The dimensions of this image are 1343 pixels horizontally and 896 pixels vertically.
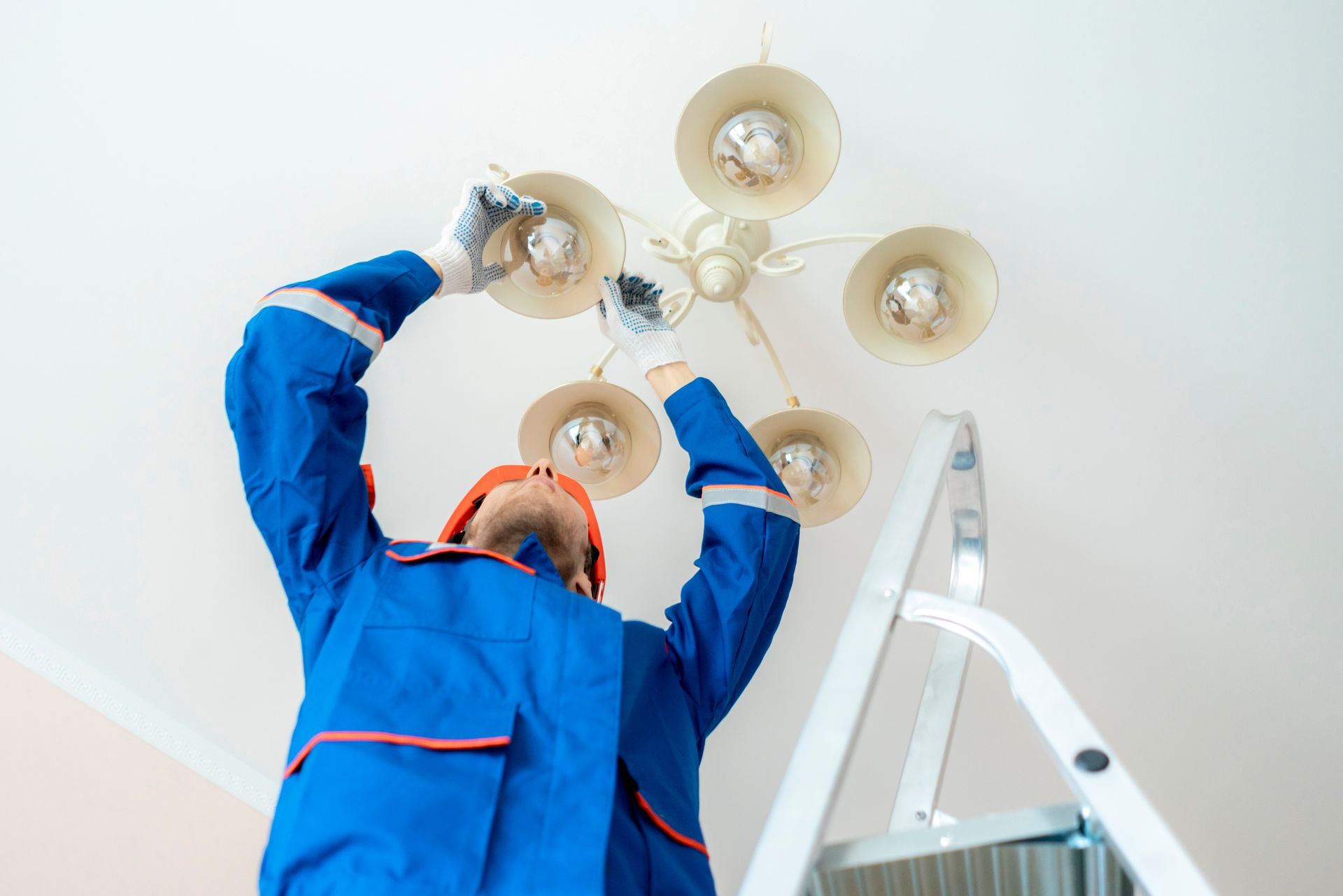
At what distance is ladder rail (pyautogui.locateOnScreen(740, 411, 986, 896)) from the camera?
1.99 feet

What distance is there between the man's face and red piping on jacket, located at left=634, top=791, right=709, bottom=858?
1.81ft

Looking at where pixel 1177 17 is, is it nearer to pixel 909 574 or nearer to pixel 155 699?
pixel 909 574

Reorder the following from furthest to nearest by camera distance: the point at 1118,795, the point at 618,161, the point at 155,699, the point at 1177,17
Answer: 1. the point at 155,699
2. the point at 618,161
3. the point at 1177,17
4. the point at 1118,795

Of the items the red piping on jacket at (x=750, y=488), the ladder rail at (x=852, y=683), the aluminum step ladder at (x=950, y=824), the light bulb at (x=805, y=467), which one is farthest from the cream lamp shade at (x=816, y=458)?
the aluminum step ladder at (x=950, y=824)

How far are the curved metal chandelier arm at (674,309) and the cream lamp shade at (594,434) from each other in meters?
0.04

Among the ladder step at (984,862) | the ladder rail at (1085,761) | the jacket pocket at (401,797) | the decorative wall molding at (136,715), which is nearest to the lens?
A: the ladder rail at (1085,761)

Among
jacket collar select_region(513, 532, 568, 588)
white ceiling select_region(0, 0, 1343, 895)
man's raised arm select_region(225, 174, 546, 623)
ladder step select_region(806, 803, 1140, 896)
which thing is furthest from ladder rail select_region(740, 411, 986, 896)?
white ceiling select_region(0, 0, 1343, 895)

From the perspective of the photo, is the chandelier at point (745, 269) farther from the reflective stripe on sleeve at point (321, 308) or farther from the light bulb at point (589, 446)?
the reflective stripe on sleeve at point (321, 308)

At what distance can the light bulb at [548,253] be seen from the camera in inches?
64.3

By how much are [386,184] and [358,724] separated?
1302 millimetres

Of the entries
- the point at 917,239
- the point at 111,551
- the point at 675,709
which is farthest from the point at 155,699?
the point at 917,239

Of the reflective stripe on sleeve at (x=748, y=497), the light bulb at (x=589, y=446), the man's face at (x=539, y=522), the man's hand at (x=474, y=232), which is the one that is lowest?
the reflective stripe on sleeve at (x=748, y=497)

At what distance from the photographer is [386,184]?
2.12m

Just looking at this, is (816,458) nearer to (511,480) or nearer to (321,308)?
(511,480)
